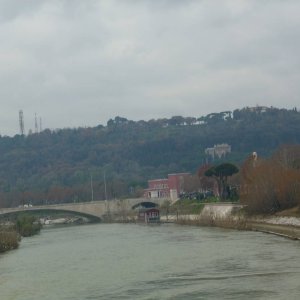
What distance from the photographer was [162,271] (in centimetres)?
2934

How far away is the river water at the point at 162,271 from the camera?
77.6ft

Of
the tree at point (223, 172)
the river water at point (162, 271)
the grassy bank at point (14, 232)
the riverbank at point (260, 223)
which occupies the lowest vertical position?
the river water at point (162, 271)

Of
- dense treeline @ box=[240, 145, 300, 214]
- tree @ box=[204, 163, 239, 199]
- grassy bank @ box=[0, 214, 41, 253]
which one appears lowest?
grassy bank @ box=[0, 214, 41, 253]

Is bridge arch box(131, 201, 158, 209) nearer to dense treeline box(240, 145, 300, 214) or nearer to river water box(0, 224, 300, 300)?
dense treeline box(240, 145, 300, 214)

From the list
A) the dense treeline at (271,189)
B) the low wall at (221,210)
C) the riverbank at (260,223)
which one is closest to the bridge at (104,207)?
the low wall at (221,210)

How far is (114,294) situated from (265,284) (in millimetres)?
4858

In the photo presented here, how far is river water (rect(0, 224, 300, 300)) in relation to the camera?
2364 centimetres

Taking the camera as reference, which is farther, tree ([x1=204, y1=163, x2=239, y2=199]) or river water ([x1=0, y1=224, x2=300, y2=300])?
tree ([x1=204, y1=163, x2=239, y2=199])

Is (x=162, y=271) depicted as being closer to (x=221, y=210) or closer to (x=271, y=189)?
(x=271, y=189)

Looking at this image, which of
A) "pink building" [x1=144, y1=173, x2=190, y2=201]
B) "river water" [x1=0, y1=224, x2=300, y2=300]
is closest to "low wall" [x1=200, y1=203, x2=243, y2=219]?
"river water" [x1=0, y1=224, x2=300, y2=300]

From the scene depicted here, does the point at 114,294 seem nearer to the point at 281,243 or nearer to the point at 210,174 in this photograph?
the point at 281,243

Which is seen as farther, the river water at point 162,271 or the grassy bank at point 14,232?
the grassy bank at point 14,232

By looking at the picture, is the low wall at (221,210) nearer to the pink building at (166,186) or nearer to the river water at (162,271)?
the river water at (162,271)

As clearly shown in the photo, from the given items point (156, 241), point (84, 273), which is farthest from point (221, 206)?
point (84, 273)
